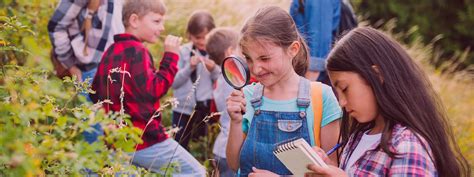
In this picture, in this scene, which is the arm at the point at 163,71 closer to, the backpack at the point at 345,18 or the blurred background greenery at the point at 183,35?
the blurred background greenery at the point at 183,35

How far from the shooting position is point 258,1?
29.4 feet

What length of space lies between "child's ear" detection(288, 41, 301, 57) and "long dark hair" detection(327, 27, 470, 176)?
538 millimetres

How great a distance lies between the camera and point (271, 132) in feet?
10.2

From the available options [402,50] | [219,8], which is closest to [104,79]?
[402,50]

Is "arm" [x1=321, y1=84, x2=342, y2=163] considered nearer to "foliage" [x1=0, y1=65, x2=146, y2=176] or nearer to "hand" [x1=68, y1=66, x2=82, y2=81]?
"foliage" [x1=0, y1=65, x2=146, y2=176]

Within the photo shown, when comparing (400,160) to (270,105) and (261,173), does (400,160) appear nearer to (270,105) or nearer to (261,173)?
(261,173)

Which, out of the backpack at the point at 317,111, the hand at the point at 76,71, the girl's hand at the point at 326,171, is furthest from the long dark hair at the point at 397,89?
the hand at the point at 76,71

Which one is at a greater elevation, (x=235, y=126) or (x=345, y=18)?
(x=345, y=18)

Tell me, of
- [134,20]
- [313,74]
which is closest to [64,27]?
[134,20]

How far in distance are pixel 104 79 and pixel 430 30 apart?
8.88 m

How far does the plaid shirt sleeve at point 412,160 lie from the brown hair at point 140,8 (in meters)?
2.10

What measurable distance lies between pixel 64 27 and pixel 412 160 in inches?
116

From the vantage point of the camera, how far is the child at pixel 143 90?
3.89 meters

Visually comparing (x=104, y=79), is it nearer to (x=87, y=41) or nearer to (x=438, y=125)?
(x=87, y=41)
